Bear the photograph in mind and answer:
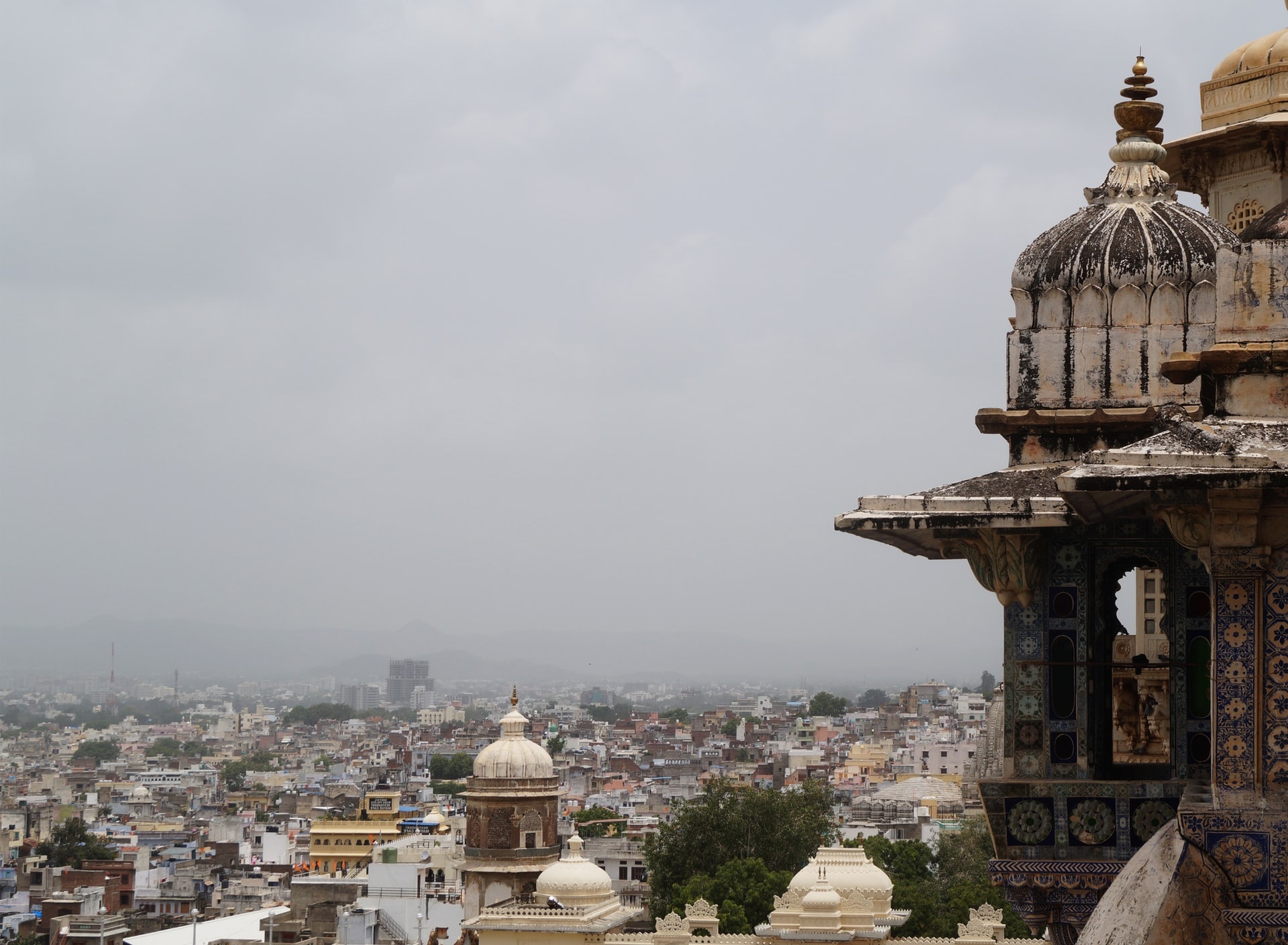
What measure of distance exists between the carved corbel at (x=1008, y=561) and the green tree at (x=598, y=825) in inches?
2362

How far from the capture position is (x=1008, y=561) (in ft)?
29.6

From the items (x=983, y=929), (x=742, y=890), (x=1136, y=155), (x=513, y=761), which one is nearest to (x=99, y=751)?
(x=513, y=761)

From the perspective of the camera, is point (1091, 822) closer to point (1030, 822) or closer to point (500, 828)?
point (1030, 822)

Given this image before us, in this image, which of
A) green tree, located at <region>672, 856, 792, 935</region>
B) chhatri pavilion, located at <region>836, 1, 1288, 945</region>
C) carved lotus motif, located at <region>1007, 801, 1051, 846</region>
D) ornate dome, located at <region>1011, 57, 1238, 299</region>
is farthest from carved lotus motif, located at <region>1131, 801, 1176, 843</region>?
green tree, located at <region>672, 856, 792, 935</region>

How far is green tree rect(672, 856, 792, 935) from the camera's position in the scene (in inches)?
1388

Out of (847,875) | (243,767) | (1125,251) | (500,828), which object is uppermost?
(1125,251)

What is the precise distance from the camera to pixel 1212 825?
6.96 metres

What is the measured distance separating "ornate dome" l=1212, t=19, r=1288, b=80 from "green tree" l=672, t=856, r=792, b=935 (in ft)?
81.0

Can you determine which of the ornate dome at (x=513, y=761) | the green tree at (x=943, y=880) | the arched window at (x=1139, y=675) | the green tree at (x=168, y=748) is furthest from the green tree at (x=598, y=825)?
the green tree at (x=168, y=748)

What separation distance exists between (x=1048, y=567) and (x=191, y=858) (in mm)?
70174

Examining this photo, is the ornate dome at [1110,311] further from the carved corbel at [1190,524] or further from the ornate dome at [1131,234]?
the carved corbel at [1190,524]

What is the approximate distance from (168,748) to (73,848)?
107 meters

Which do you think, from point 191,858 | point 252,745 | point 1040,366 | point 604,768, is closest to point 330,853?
point 191,858

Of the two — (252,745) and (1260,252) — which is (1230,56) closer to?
(1260,252)
